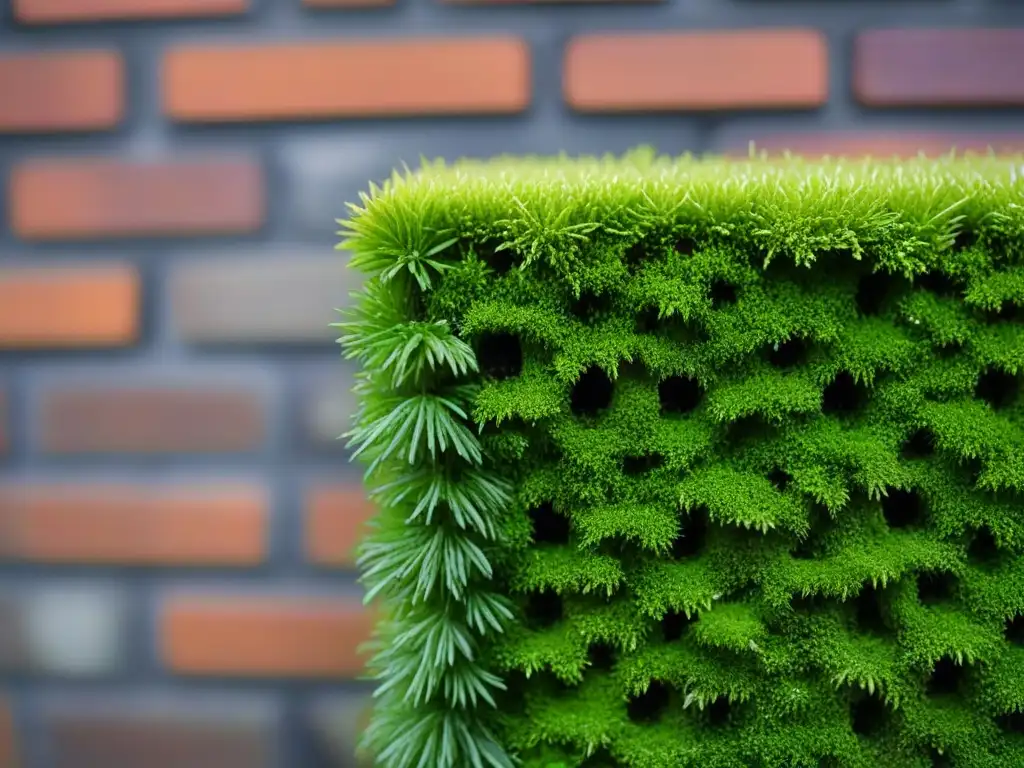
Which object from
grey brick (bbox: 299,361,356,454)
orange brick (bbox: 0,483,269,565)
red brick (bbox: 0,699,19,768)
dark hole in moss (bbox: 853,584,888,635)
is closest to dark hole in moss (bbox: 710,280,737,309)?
dark hole in moss (bbox: 853,584,888,635)

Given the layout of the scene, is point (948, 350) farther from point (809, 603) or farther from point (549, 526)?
point (549, 526)

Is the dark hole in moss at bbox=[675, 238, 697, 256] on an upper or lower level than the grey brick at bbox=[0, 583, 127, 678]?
upper

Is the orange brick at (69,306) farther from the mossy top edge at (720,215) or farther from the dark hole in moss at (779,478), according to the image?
the dark hole in moss at (779,478)

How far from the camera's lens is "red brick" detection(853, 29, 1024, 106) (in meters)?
0.73

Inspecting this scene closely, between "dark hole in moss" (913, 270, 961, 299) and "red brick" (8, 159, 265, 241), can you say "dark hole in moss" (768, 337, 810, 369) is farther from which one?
"red brick" (8, 159, 265, 241)

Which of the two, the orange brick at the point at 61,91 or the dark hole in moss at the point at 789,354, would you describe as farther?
Answer: the orange brick at the point at 61,91

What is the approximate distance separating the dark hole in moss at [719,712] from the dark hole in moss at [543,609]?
0.39ft

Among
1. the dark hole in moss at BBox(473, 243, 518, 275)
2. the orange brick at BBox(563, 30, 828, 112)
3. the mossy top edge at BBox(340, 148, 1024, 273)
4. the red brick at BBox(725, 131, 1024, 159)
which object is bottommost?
the dark hole in moss at BBox(473, 243, 518, 275)

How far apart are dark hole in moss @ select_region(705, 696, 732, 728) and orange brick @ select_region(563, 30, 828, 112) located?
56 centimetres

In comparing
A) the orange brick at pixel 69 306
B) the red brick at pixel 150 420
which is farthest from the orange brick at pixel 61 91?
the red brick at pixel 150 420

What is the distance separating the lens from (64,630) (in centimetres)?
80

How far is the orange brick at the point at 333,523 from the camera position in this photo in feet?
2.52

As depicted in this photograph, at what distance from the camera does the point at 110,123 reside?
0.78m

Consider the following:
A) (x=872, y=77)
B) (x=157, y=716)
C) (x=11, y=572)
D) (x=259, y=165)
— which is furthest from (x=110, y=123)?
(x=872, y=77)
